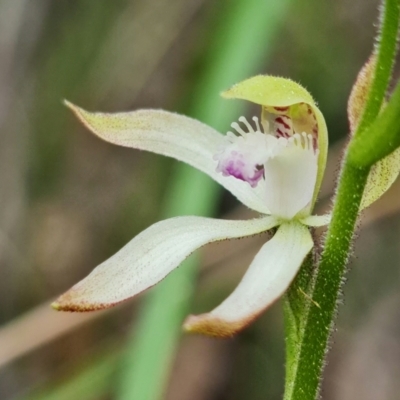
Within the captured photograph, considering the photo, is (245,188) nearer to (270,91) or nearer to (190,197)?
(270,91)

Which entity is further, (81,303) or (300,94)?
(300,94)

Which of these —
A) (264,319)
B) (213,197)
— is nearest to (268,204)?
(213,197)

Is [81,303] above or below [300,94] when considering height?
below

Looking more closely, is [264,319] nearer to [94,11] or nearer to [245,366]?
[245,366]

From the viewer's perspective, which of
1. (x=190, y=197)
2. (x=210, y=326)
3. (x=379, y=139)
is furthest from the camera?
(x=190, y=197)

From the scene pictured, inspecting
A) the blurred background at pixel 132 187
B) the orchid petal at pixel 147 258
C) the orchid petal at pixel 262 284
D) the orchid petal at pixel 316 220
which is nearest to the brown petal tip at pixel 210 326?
the orchid petal at pixel 262 284

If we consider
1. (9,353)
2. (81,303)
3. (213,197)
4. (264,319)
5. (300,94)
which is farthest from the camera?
(264,319)

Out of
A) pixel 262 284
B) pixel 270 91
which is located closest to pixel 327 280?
pixel 262 284
